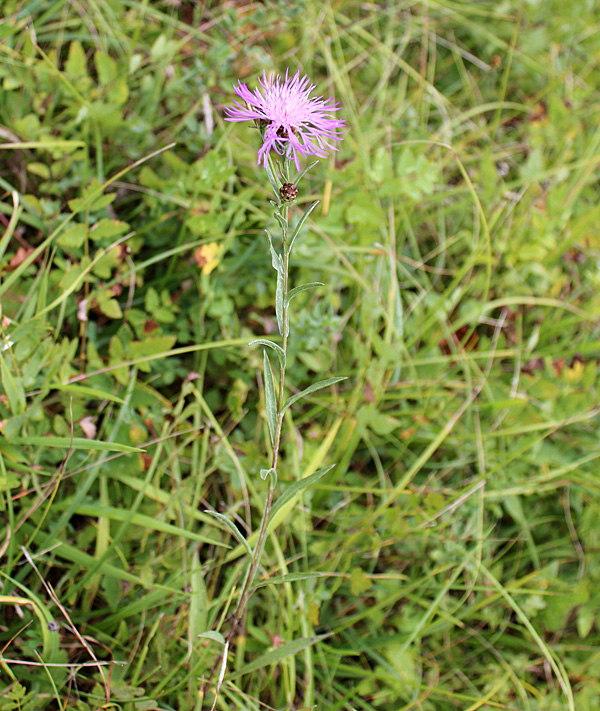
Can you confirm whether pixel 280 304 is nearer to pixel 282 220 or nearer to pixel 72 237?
pixel 282 220

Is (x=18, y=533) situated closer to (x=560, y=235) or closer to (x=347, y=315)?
(x=347, y=315)

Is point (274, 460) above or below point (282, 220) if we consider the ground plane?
below

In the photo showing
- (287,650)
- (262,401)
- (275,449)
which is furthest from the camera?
(262,401)

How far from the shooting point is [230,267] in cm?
167

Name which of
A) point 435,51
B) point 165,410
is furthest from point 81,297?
point 435,51

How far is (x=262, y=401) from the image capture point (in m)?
1.61

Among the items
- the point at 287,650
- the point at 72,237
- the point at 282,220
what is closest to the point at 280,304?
→ the point at 282,220

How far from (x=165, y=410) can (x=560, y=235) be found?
1.70 m

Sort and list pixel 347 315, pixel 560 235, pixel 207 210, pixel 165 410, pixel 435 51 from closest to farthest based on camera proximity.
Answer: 1. pixel 165 410
2. pixel 207 210
3. pixel 347 315
4. pixel 560 235
5. pixel 435 51

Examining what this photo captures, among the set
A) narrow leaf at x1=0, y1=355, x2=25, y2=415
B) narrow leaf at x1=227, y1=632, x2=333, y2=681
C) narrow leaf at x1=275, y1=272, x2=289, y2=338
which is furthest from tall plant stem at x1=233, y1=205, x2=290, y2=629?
narrow leaf at x1=0, y1=355, x2=25, y2=415

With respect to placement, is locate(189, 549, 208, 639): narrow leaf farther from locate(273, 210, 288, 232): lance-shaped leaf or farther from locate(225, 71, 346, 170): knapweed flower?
locate(225, 71, 346, 170): knapweed flower

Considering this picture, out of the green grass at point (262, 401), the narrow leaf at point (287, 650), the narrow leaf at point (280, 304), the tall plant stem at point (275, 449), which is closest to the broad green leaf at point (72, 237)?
the green grass at point (262, 401)

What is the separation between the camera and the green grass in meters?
1.33

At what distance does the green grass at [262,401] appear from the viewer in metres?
1.33
